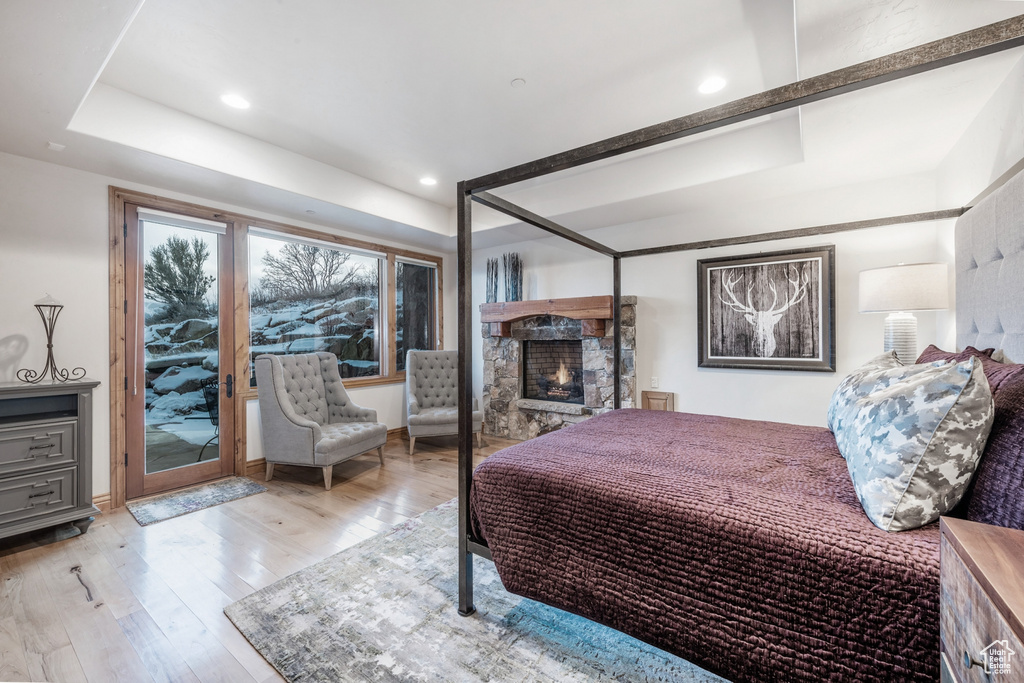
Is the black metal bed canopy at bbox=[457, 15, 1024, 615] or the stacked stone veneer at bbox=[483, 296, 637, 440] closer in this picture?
the black metal bed canopy at bbox=[457, 15, 1024, 615]

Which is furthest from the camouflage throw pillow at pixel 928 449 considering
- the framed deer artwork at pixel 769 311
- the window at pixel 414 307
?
the window at pixel 414 307

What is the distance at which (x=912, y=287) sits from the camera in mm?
2371

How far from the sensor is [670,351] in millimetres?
4055

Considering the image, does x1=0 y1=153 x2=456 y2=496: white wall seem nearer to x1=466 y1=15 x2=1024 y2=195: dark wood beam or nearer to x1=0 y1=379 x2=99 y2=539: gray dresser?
x1=0 y1=379 x2=99 y2=539: gray dresser

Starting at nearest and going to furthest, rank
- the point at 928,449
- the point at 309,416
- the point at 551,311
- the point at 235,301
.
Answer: the point at 928,449
the point at 235,301
the point at 309,416
the point at 551,311

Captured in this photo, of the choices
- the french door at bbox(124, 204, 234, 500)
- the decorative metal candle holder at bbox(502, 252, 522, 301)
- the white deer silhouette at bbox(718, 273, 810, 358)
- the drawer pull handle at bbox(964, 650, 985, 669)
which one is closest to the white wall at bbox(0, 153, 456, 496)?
the french door at bbox(124, 204, 234, 500)

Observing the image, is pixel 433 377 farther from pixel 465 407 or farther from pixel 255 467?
pixel 465 407

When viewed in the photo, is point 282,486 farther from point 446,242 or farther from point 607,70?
point 607,70

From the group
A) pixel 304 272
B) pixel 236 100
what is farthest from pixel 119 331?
pixel 236 100

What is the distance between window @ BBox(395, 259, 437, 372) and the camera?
5180mm

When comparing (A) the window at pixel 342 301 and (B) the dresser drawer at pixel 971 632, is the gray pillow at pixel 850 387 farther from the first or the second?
(A) the window at pixel 342 301

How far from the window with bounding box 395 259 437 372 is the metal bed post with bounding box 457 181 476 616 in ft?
11.3

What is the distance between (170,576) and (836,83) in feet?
10.8
